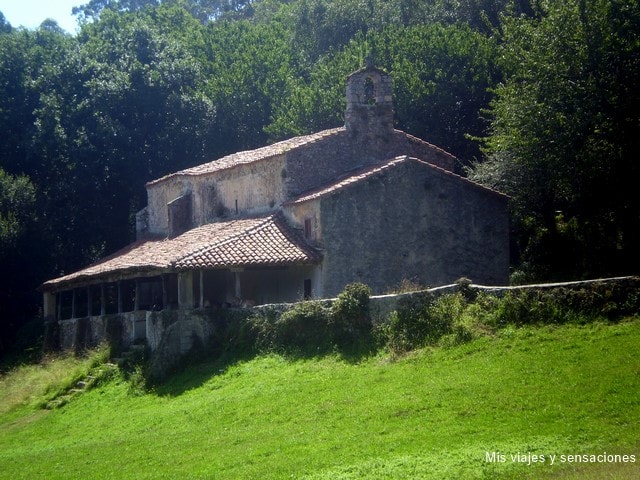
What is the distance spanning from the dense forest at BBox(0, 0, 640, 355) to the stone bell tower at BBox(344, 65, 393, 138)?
400 cm

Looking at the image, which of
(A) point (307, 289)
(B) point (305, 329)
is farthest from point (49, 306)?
(B) point (305, 329)

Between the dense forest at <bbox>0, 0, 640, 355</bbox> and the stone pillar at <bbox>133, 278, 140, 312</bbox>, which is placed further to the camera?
the stone pillar at <bbox>133, 278, 140, 312</bbox>

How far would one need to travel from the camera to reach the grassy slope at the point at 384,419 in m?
16.8

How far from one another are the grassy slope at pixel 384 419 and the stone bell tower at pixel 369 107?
13080 mm

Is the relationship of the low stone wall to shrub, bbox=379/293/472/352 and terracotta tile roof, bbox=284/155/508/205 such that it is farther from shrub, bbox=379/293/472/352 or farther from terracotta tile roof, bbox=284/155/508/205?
terracotta tile roof, bbox=284/155/508/205

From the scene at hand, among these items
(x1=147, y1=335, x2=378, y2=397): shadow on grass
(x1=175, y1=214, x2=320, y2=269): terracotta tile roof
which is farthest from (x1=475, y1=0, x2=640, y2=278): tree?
(x1=147, y1=335, x2=378, y2=397): shadow on grass

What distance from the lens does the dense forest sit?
34.2 m

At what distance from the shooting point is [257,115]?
180 ft

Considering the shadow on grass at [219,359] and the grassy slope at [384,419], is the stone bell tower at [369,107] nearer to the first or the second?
the shadow on grass at [219,359]

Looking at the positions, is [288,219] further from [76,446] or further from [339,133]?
[76,446]

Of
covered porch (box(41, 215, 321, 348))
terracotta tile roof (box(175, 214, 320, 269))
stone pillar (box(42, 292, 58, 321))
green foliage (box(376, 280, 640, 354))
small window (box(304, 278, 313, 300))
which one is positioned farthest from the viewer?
stone pillar (box(42, 292, 58, 321))

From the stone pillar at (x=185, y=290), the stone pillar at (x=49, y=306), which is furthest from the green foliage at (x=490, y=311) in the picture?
the stone pillar at (x=49, y=306)

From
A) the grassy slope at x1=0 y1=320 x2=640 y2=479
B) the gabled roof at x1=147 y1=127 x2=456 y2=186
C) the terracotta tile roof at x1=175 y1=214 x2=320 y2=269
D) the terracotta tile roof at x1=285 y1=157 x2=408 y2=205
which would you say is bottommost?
the grassy slope at x1=0 y1=320 x2=640 y2=479

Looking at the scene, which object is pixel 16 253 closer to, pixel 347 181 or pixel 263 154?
pixel 263 154
